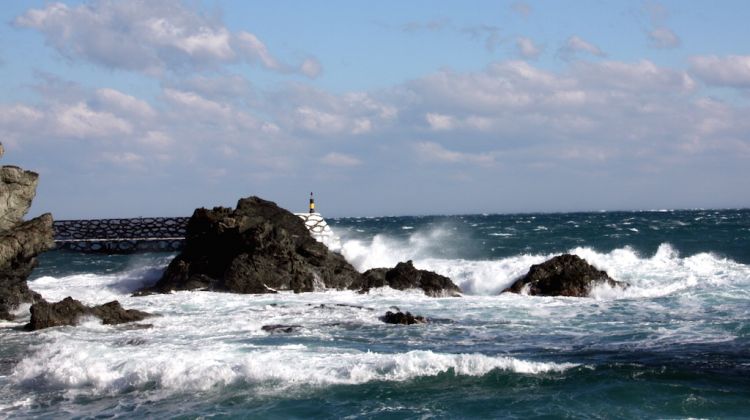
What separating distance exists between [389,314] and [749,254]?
2500 centimetres

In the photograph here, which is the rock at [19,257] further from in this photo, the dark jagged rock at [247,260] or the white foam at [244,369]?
the white foam at [244,369]

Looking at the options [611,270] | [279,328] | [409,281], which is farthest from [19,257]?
[611,270]

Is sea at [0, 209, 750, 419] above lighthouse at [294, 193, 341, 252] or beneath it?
beneath

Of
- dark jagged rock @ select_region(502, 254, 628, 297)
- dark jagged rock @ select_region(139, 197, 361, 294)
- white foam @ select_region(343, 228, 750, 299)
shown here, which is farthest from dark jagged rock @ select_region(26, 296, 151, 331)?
white foam @ select_region(343, 228, 750, 299)

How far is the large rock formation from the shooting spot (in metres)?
18.7

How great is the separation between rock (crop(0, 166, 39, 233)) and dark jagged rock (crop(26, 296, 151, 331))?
3.23 metres

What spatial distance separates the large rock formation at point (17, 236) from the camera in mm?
18703

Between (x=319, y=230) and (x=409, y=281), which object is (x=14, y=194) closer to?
(x=409, y=281)

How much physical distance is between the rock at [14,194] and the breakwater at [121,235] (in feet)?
75.5

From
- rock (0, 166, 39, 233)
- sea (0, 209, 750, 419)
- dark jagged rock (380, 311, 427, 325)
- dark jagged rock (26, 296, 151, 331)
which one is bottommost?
sea (0, 209, 750, 419)

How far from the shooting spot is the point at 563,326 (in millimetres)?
16266

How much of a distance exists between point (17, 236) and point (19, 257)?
0.47m

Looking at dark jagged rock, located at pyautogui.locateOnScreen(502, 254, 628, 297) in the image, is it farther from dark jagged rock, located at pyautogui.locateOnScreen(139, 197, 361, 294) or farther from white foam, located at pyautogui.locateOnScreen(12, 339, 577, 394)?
white foam, located at pyautogui.locateOnScreen(12, 339, 577, 394)

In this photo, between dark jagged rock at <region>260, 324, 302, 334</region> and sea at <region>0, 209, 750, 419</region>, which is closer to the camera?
sea at <region>0, 209, 750, 419</region>
